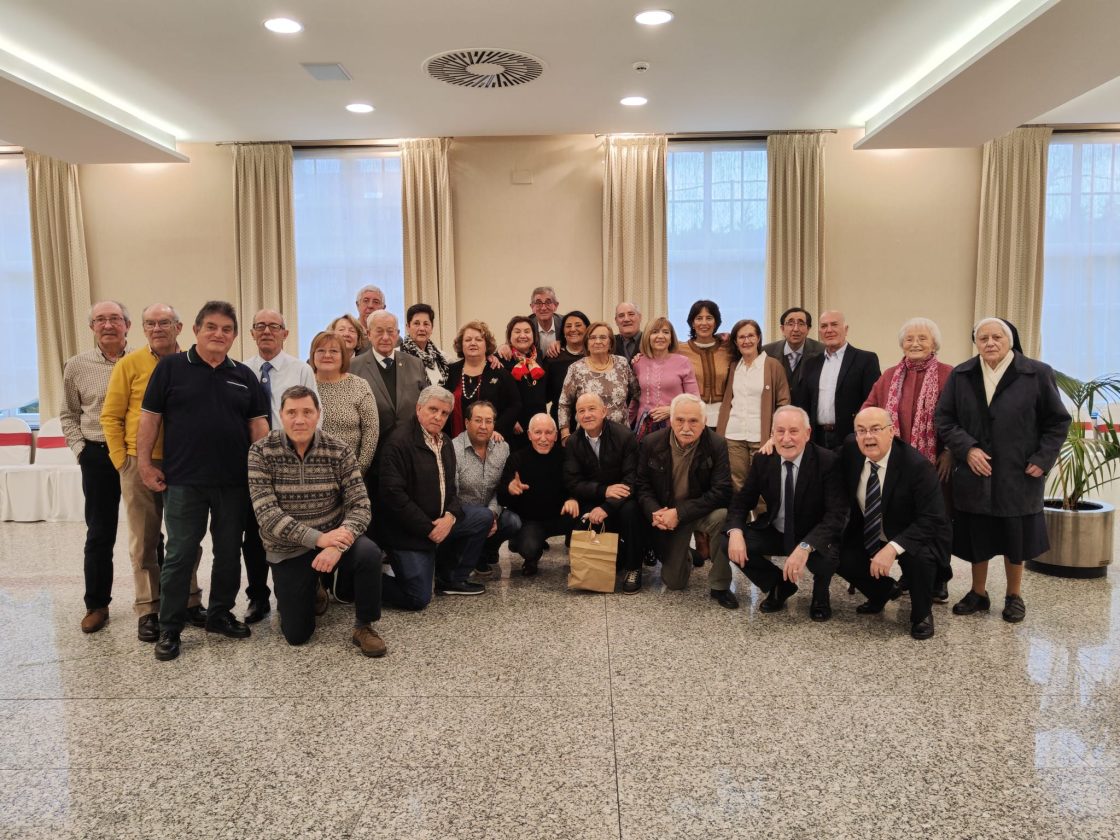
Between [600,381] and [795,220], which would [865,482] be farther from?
[795,220]

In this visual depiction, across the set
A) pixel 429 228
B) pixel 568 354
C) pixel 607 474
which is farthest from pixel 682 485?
pixel 429 228

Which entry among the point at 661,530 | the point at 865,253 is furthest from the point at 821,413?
the point at 865,253

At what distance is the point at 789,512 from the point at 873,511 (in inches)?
15.5

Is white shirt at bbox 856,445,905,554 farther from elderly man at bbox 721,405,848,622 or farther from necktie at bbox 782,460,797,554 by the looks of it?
necktie at bbox 782,460,797,554

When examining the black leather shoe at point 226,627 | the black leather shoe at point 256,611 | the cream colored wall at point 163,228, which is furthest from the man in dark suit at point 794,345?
the cream colored wall at point 163,228

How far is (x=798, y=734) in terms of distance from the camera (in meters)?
2.61

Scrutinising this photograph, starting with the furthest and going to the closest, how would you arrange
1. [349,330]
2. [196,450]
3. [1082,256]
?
[1082,256] < [349,330] < [196,450]

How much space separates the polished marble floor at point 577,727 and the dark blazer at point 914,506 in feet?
1.40

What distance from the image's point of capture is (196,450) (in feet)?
10.9

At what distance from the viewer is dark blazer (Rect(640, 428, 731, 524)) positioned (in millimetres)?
4113

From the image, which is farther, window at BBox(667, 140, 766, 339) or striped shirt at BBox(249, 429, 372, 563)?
window at BBox(667, 140, 766, 339)

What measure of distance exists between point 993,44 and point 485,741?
5.03 meters

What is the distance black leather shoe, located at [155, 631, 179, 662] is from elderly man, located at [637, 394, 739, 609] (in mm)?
Result: 2405

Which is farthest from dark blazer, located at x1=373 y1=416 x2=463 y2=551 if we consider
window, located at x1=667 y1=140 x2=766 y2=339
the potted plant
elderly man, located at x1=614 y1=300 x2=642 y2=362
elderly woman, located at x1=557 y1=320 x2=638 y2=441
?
window, located at x1=667 y1=140 x2=766 y2=339
